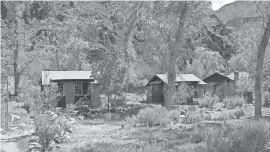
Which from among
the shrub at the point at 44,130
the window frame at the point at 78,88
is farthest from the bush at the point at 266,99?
the shrub at the point at 44,130

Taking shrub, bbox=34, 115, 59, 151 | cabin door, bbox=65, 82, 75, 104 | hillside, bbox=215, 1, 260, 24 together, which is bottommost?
shrub, bbox=34, 115, 59, 151

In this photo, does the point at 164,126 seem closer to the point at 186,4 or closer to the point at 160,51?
the point at 186,4

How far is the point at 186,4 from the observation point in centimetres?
1808

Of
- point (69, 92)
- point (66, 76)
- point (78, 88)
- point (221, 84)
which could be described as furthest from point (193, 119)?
point (221, 84)

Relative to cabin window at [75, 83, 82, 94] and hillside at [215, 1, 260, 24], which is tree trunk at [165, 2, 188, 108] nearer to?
hillside at [215, 1, 260, 24]

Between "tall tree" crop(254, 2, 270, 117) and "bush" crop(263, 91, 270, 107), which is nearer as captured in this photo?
"tall tree" crop(254, 2, 270, 117)

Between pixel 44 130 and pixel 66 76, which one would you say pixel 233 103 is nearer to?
pixel 66 76

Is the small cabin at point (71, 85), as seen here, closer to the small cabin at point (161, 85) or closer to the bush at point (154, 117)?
the small cabin at point (161, 85)

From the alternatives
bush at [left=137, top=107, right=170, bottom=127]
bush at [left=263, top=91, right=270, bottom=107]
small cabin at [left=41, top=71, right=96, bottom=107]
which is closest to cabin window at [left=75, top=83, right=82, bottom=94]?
small cabin at [left=41, top=71, right=96, bottom=107]

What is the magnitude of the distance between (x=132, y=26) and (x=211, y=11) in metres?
12.5

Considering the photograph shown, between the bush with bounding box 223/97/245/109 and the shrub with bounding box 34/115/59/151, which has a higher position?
the shrub with bounding box 34/115/59/151

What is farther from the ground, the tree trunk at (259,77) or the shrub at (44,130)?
the tree trunk at (259,77)

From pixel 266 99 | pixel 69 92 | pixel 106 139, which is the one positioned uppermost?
pixel 69 92

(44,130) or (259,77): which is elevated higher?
(259,77)
